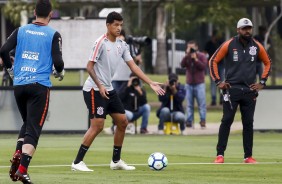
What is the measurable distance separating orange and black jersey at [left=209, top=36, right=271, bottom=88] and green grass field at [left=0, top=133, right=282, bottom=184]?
1.24 metres

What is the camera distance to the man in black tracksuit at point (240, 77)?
52.7ft

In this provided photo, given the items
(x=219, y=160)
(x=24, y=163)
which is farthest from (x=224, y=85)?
(x=24, y=163)

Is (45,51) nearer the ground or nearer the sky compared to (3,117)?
nearer the sky

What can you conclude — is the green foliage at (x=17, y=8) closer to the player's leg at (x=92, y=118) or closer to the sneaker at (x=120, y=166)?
the sneaker at (x=120, y=166)

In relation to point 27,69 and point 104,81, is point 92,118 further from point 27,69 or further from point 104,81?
point 27,69

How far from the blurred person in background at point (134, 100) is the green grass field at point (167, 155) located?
87cm

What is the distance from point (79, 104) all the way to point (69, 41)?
10.3ft

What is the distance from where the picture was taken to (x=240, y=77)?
16.1 meters

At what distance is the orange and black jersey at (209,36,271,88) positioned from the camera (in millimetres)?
16078

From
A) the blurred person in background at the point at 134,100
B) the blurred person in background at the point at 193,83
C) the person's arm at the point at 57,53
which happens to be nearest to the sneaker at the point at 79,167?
the person's arm at the point at 57,53

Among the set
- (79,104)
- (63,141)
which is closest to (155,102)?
(79,104)

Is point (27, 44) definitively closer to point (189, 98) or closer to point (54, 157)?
point (54, 157)

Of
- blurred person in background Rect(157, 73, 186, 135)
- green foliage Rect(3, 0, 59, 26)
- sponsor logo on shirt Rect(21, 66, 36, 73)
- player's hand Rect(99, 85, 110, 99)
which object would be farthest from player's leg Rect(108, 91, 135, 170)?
green foliage Rect(3, 0, 59, 26)

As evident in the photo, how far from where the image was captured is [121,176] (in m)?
13.8
